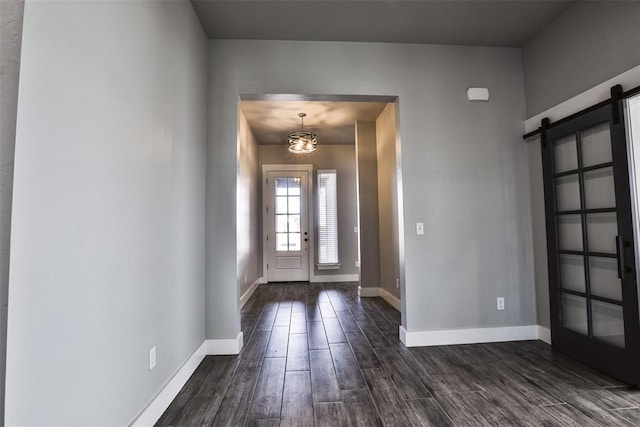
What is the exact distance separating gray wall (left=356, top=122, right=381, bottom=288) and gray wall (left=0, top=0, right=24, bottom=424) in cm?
440

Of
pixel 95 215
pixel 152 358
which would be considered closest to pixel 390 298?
pixel 152 358

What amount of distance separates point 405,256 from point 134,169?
2321mm

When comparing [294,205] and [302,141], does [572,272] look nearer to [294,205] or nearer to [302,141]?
[302,141]

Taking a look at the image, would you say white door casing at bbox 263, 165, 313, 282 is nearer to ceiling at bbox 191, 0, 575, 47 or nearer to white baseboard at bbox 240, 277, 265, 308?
white baseboard at bbox 240, 277, 265, 308

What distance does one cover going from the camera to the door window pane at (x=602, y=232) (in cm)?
224

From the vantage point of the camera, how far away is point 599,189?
234 cm

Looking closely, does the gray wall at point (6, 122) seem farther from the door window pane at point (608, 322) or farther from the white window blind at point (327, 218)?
the white window blind at point (327, 218)

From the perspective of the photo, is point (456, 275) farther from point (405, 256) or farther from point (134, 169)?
point (134, 169)

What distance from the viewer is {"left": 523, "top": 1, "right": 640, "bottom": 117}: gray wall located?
83.6 inches

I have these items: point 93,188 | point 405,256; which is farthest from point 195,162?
point 405,256

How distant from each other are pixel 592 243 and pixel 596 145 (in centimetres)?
77

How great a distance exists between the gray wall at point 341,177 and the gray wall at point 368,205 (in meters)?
1.33

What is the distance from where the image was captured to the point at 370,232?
5016 millimetres

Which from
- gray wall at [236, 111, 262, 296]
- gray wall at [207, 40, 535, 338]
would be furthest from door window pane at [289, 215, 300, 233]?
gray wall at [207, 40, 535, 338]
